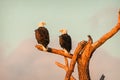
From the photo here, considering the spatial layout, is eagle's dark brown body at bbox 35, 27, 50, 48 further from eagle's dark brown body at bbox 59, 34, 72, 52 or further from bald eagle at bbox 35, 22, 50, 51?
eagle's dark brown body at bbox 59, 34, 72, 52

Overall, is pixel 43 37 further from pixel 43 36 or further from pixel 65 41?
pixel 65 41

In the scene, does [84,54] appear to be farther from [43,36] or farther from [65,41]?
[43,36]

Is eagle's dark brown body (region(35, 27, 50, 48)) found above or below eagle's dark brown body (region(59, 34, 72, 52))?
above

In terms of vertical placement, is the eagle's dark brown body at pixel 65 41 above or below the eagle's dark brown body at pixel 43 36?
below

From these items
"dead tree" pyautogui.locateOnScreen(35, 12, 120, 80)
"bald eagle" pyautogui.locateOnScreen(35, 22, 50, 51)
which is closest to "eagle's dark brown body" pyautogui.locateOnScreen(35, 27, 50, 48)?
"bald eagle" pyautogui.locateOnScreen(35, 22, 50, 51)

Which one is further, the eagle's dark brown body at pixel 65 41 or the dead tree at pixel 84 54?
the eagle's dark brown body at pixel 65 41

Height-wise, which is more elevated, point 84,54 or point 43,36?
point 43,36

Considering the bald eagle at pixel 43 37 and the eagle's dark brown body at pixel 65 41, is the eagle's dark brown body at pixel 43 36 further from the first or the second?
the eagle's dark brown body at pixel 65 41

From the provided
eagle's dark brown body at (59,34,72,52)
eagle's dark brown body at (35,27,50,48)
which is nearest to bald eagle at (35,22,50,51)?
eagle's dark brown body at (35,27,50,48)

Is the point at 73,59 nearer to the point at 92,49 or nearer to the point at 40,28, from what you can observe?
the point at 92,49

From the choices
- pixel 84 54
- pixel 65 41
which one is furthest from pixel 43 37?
pixel 84 54

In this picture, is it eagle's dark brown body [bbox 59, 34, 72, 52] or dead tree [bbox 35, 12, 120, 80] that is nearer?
dead tree [bbox 35, 12, 120, 80]

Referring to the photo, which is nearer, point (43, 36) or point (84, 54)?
point (84, 54)

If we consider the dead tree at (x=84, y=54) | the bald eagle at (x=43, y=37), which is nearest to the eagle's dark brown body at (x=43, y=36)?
the bald eagle at (x=43, y=37)
